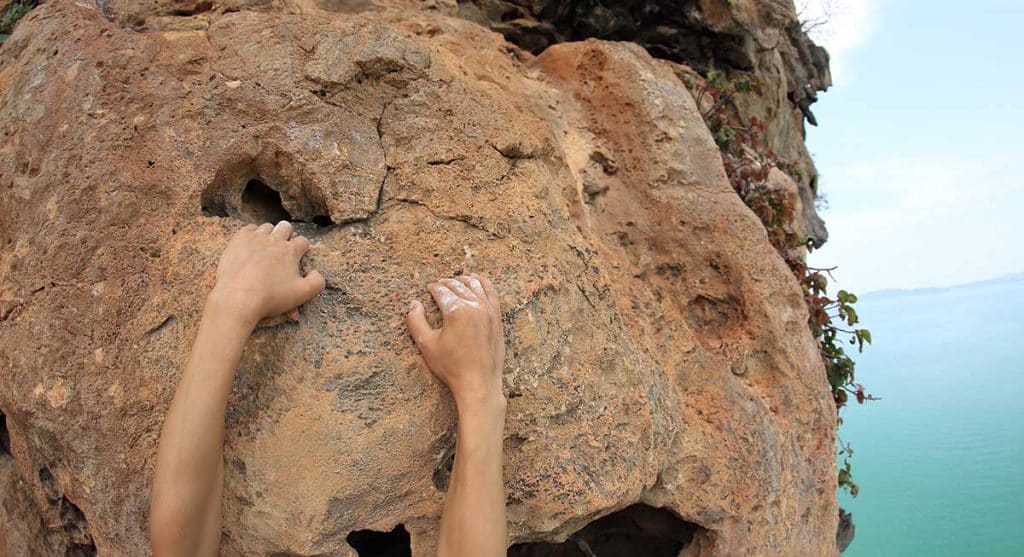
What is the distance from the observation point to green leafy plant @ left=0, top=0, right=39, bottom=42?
261 cm

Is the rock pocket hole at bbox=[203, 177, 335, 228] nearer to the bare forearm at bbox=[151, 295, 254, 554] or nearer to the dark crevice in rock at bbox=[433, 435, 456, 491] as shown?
the bare forearm at bbox=[151, 295, 254, 554]

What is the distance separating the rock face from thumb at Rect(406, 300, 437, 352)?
0.05 meters

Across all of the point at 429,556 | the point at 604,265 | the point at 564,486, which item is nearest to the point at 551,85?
the point at 604,265

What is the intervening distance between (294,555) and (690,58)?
3.67 meters

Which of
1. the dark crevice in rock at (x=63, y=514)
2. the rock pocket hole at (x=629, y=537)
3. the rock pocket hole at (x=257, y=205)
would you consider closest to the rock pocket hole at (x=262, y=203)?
the rock pocket hole at (x=257, y=205)

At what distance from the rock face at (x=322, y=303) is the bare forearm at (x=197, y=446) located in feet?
0.32

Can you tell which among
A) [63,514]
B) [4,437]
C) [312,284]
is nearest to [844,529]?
[312,284]

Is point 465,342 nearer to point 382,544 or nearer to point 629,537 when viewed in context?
point 382,544

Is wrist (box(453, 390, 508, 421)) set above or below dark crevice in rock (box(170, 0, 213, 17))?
above

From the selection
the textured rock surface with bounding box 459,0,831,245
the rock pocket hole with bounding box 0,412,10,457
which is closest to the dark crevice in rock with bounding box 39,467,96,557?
the rock pocket hole with bounding box 0,412,10,457

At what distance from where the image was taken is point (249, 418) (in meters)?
1.52

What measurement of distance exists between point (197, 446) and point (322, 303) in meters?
0.40

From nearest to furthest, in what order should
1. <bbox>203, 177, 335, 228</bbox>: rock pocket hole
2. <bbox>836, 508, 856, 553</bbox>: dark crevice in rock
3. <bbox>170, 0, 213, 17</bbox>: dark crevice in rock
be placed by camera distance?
1. <bbox>203, 177, 335, 228</bbox>: rock pocket hole
2. <bbox>170, 0, 213, 17</bbox>: dark crevice in rock
3. <bbox>836, 508, 856, 553</bbox>: dark crevice in rock

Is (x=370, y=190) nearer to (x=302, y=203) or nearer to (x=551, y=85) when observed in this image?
(x=302, y=203)
